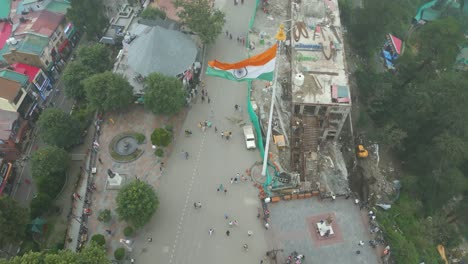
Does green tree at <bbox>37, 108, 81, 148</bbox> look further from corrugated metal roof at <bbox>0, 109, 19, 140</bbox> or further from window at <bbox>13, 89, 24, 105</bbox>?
window at <bbox>13, 89, 24, 105</bbox>

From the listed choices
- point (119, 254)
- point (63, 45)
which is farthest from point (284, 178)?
point (63, 45)

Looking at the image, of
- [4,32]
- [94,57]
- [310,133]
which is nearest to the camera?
[310,133]

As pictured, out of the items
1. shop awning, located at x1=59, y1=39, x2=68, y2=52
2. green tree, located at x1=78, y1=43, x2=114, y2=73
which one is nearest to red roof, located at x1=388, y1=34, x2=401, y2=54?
green tree, located at x1=78, y1=43, x2=114, y2=73

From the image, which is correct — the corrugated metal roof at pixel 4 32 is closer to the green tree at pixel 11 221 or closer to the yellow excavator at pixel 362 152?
the green tree at pixel 11 221

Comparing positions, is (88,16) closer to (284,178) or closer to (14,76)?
(14,76)

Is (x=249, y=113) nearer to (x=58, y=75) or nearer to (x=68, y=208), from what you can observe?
(x=68, y=208)
